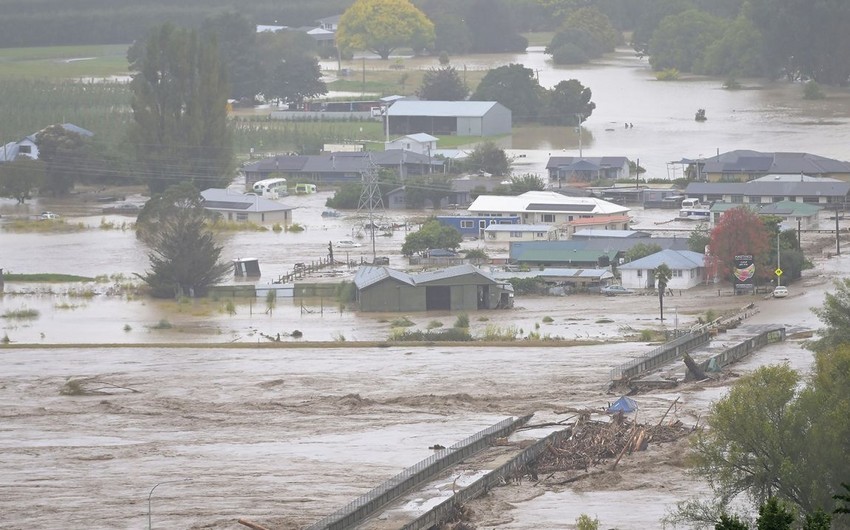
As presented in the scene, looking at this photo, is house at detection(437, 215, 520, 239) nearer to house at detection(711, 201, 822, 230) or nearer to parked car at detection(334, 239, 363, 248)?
parked car at detection(334, 239, 363, 248)

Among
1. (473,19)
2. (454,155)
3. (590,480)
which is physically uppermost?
(473,19)

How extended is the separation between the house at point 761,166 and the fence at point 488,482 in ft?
86.7

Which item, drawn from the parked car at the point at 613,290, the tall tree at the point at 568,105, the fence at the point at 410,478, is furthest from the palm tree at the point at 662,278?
the tall tree at the point at 568,105

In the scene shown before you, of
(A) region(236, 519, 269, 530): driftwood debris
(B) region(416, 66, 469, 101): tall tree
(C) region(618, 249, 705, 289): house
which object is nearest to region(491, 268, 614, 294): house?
(C) region(618, 249, 705, 289): house

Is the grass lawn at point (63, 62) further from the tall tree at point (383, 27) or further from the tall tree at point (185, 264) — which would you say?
the tall tree at point (185, 264)

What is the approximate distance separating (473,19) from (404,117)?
25439mm

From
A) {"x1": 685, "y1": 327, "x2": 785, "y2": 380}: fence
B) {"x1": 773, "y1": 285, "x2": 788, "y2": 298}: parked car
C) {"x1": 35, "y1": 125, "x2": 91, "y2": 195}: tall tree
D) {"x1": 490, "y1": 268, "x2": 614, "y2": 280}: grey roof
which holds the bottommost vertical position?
{"x1": 685, "y1": 327, "x2": 785, "y2": 380}: fence

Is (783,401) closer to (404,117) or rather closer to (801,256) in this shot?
(801,256)

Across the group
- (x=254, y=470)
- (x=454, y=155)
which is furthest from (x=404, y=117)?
(x=254, y=470)

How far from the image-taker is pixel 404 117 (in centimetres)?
5897

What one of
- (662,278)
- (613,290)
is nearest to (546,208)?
(613,290)

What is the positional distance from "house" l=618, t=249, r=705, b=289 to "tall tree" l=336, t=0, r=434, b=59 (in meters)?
47.2

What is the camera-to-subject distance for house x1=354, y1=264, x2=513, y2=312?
103 ft

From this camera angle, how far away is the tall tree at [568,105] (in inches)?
2383
